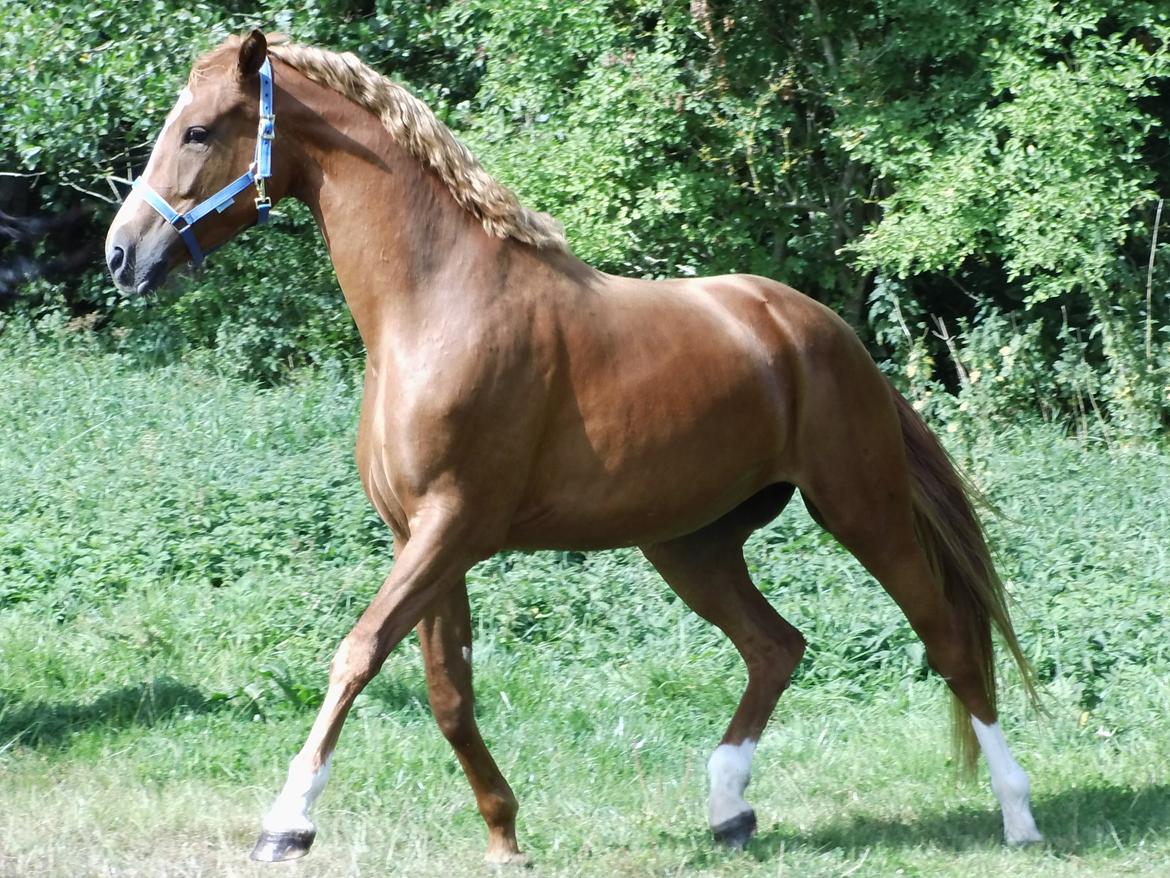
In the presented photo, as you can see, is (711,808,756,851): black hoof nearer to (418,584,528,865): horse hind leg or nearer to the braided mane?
(418,584,528,865): horse hind leg

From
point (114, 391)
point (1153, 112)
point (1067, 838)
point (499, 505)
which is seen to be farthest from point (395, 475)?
point (1153, 112)

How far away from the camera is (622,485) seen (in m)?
4.14

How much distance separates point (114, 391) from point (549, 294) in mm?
6438

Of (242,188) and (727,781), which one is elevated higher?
(242,188)

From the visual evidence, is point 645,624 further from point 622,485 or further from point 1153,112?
point 1153,112

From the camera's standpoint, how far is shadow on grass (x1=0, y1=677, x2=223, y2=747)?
5387 mm

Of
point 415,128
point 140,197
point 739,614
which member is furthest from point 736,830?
point 140,197

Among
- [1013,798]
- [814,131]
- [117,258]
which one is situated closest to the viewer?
[117,258]

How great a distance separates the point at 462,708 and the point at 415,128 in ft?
5.54

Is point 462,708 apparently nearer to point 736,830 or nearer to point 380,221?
point 736,830

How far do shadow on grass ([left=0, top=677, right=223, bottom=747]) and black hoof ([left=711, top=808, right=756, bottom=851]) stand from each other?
2.17 m

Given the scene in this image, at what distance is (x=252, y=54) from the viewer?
12.6 feet

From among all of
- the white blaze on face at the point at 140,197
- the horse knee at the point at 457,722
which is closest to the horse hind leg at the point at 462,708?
the horse knee at the point at 457,722

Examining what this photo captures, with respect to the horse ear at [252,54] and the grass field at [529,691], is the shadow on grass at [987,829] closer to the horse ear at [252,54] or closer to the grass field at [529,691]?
the grass field at [529,691]
